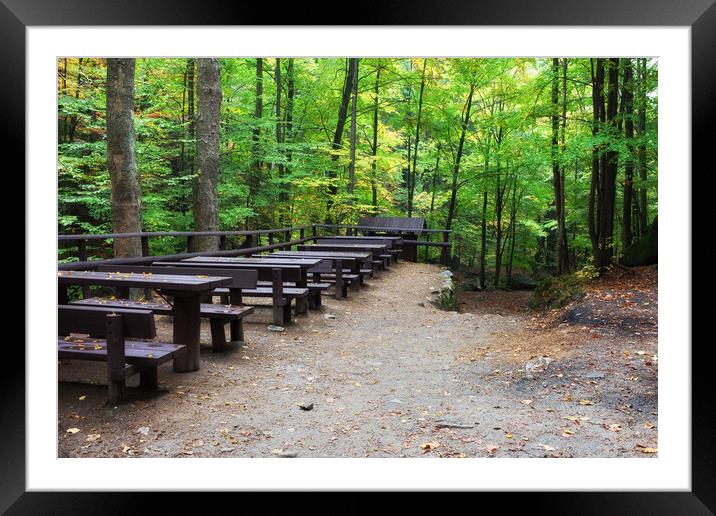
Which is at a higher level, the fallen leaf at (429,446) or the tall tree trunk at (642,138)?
the tall tree trunk at (642,138)

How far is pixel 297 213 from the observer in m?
15.4

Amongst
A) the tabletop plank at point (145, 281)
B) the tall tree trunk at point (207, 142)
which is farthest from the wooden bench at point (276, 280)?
the tall tree trunk at point (207, 142)

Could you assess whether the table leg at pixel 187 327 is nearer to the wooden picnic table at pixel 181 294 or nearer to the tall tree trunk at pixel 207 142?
the wooden picnic table at pixel 181 294

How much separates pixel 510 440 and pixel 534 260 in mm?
20722

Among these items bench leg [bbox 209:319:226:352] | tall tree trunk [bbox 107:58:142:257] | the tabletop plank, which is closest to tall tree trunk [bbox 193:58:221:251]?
tall tree trunk [bbox 107:58:142:257]

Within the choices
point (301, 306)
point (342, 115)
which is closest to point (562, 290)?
point (301, 306)

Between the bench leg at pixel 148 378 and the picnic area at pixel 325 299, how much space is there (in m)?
0.01

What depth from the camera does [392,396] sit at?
4.27 meters

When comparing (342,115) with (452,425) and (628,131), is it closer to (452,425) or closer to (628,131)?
(628,131)

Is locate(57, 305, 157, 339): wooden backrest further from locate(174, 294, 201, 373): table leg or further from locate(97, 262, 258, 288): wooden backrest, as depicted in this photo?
locate(97, 262, 258, 288): wooden backrest

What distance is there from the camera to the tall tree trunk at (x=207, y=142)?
8656 millimetres
